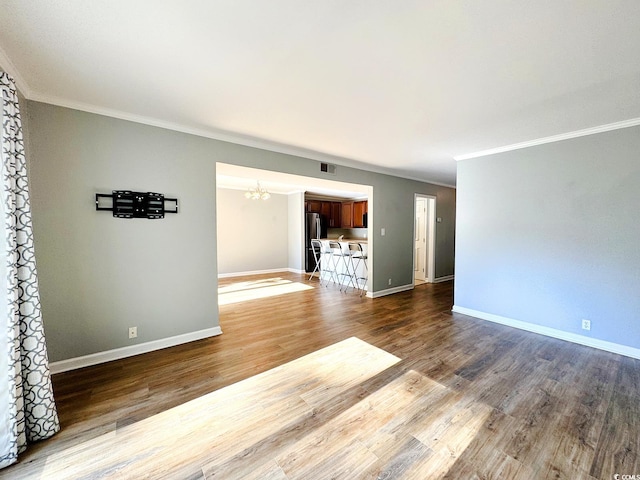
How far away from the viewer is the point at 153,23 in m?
1.50

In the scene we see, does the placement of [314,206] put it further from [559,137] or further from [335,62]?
[335,62]

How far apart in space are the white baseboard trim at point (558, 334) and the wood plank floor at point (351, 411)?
14 centimetres

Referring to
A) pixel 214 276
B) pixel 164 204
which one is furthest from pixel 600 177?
pixel 164 204

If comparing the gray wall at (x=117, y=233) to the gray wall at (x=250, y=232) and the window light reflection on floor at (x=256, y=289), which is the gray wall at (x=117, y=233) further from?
the gray wall at (x=250, y=232)

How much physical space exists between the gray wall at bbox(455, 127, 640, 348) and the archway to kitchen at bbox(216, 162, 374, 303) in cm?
317

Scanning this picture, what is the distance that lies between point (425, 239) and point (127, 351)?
6266mm

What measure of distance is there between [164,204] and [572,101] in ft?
13.5

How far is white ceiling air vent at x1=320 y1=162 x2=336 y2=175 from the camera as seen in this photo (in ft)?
14.3

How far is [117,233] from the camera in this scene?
2.71 meters

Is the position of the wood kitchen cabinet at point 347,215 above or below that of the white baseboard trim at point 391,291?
above

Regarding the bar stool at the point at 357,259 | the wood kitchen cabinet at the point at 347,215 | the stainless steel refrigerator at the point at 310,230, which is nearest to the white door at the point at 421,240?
the bar stool at the point at 357,259

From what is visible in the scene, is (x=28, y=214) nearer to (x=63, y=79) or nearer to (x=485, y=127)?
(x=63, y=79)

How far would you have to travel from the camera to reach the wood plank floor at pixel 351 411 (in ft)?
4.94

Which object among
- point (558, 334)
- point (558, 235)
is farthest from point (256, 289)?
point (558, 235)
